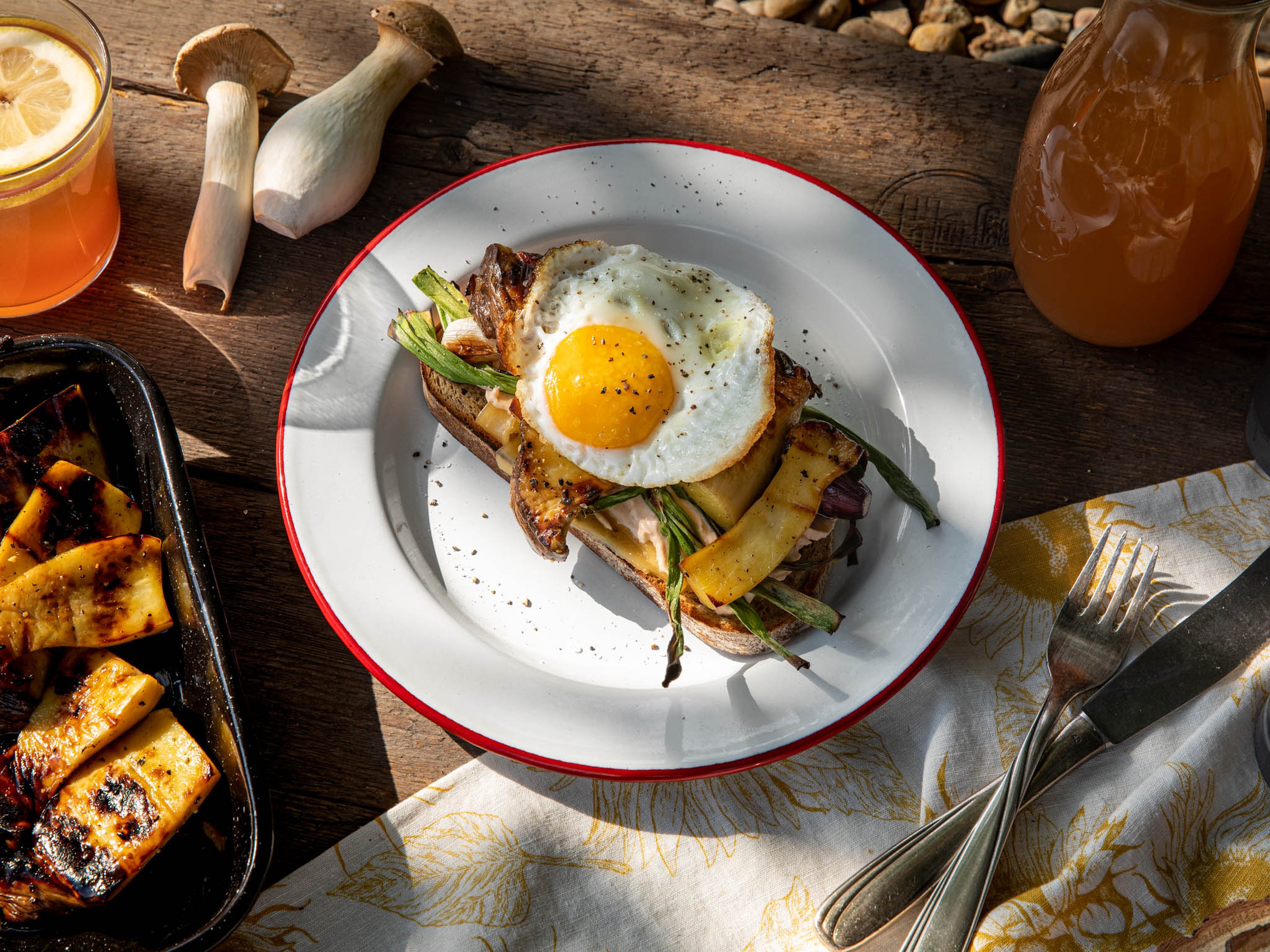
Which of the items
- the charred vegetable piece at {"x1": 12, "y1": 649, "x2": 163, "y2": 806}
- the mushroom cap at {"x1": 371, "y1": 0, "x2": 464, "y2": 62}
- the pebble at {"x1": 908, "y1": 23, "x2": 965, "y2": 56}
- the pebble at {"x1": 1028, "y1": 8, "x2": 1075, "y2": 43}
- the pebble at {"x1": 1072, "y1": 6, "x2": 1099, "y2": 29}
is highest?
the pebble at {"x1": 1072, "y1": 6, "x2": 1099, "y2": 29}

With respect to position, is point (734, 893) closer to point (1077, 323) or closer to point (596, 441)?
point (596, 441)

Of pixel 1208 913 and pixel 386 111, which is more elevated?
pixel 386 111

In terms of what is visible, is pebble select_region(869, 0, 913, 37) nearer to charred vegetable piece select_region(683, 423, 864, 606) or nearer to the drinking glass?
charred vegetable piece select_region(683, 423, 864, 606)

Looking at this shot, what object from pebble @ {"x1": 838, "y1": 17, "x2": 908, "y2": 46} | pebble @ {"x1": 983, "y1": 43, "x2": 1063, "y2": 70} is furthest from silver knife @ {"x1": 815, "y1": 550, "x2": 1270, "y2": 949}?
pebble @ {"x1": 838, "y1": 17, "x2": 908, "y2": 46}

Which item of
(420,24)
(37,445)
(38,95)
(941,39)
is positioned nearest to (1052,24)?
(941,39)

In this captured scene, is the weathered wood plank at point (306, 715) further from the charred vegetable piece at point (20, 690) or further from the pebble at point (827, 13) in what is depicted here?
the pebble at point (827, 13)

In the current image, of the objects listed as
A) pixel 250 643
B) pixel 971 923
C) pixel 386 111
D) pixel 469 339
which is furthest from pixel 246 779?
pixel 386 111

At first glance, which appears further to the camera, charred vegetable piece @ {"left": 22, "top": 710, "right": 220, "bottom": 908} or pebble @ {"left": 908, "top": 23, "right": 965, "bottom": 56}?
pebble @ {"left": 908, "top": 23, "right": 965, "bottom": 56}

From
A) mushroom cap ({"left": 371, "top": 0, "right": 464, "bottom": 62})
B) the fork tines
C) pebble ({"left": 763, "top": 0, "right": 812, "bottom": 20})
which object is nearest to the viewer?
the fork tines

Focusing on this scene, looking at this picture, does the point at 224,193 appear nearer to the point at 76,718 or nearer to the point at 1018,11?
the point at 76,718
